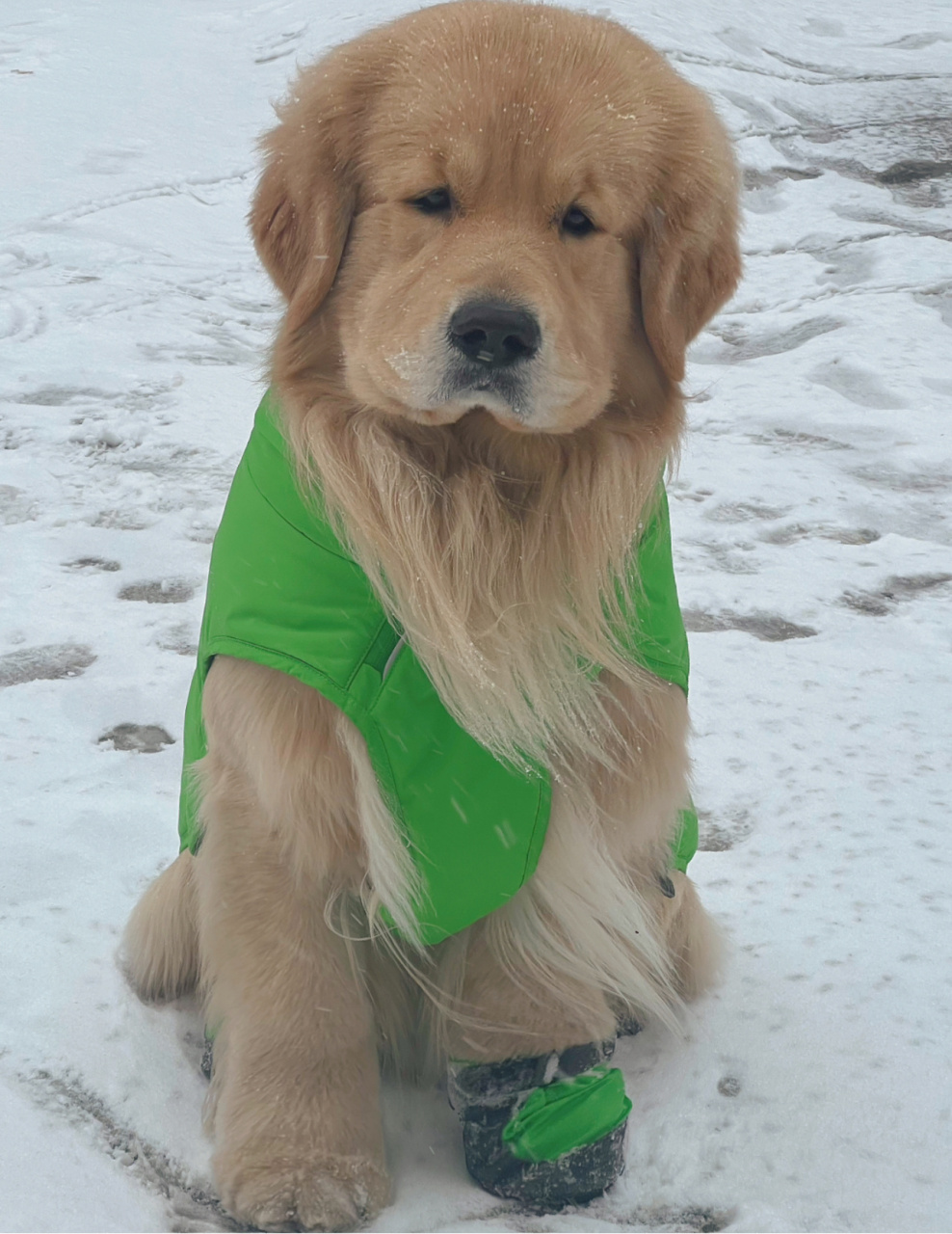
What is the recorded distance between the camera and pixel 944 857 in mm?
2947

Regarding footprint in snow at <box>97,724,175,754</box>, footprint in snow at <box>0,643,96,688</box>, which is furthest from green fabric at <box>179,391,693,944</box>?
footprint in snow at <box>0,643,96,688</box>

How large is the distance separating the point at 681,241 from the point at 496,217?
0.39m

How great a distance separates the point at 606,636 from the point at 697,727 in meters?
1.41

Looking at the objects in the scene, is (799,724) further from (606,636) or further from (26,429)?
(26,429)

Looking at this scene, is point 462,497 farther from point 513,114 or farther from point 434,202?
point 513,114

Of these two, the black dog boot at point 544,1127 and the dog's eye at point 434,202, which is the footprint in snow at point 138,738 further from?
the dog's eye at point 434,202

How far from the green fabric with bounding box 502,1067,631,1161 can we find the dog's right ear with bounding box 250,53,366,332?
1393 millimetres

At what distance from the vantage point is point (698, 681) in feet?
12.4

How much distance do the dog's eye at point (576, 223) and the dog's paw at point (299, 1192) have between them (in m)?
1.60

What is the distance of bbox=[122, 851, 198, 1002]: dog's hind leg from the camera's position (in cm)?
244

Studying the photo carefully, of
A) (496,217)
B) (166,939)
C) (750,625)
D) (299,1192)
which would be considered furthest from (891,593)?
(299,1192)

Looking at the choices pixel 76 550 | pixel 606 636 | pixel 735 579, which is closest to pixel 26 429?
pixel 76 550

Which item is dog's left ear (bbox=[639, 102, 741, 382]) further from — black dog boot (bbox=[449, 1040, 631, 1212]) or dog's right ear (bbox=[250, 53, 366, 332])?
black dog boot (bbox=[449, 1040, 631, 1212])

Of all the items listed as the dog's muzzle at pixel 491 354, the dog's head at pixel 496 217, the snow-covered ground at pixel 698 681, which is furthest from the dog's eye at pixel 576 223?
the snow-covered ground at pixel 698 681
